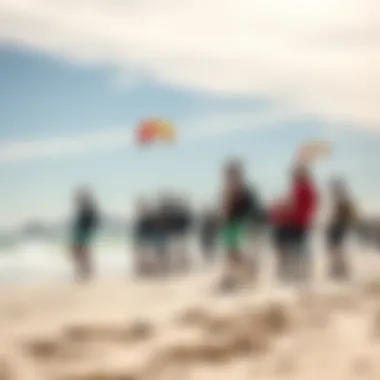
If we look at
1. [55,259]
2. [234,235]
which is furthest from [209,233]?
[55,259]

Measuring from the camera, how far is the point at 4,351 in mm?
1313

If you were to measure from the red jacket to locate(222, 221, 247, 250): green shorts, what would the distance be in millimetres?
86

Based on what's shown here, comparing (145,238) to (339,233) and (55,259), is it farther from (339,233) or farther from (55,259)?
(339,233)

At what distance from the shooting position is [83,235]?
1.36 meters

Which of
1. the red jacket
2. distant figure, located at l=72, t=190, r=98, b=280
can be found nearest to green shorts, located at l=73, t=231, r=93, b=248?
distant figure, located at l=72, t=190, r=98, b=280

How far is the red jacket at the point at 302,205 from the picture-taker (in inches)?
56.3

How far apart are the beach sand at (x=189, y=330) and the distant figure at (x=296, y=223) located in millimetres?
37

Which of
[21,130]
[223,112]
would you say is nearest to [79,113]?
[21,130]

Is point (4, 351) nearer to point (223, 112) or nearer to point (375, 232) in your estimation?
point (223, 112)

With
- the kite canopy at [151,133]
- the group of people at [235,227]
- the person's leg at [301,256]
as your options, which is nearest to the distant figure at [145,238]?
the group of people at [235,227]

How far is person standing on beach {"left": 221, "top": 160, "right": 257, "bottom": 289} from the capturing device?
141 cm

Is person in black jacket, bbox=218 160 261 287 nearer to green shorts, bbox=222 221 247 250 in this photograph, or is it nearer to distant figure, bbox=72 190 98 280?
green shorts, bbox=222 221 247 250

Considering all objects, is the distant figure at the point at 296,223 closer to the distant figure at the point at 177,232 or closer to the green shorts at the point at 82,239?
the distant figure at the point at 177,232

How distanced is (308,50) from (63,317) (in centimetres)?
62
